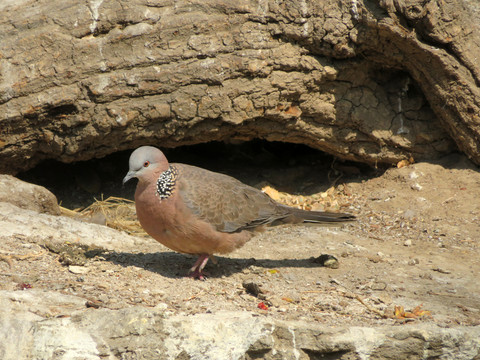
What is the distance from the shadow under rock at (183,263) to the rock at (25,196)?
148 cm

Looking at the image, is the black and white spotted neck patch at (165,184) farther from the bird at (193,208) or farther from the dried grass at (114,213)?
the dried grass at (114,213)

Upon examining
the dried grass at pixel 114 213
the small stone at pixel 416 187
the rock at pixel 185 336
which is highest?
the small stone at pixel 416 187

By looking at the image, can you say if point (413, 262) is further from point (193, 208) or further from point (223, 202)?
point (193, 208)

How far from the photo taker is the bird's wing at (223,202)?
4.52 metres

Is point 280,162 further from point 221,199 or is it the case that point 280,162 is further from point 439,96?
point 221,199

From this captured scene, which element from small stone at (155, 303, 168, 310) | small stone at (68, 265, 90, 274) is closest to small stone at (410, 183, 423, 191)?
small stone at (155, 303, 168, 310)

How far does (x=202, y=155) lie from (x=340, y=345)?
16.1ft

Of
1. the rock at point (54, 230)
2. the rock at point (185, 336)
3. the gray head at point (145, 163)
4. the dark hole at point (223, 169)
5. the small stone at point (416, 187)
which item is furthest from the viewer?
the dark hole at point (223, 169)

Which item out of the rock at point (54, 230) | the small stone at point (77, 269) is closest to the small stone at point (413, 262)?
the rock at point (54, 230)

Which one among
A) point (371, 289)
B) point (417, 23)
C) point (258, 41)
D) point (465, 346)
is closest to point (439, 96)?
point (417, 23)

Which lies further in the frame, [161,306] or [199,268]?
[199,268]

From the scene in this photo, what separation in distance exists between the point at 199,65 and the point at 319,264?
2440 millimetres

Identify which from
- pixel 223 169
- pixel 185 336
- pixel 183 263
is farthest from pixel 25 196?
pixel 185 336

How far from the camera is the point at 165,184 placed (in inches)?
173
